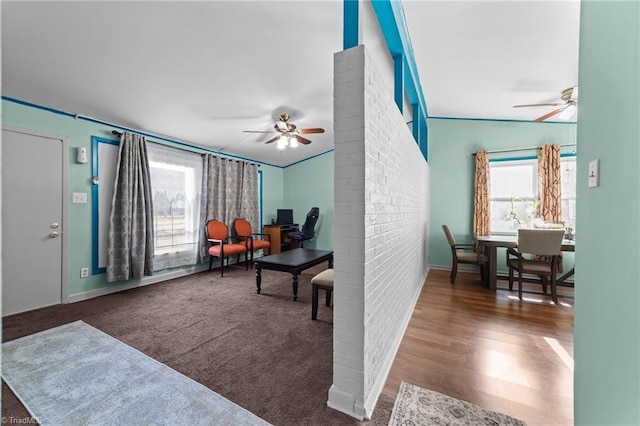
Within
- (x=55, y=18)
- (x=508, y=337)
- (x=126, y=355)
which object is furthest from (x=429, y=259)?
(x=55, y=18)

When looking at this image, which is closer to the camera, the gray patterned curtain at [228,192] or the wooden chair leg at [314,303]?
the wooden chair leg at [314,303]

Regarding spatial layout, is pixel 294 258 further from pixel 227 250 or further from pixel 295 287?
pixel 227 250

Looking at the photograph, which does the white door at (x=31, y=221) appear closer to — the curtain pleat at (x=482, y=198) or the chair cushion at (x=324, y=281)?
the chair cushion at (x=324, y=281)

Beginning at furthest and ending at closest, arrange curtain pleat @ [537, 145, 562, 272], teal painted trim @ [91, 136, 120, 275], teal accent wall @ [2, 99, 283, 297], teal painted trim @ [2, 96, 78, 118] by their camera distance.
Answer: curtain pleat @ [537, 145, 562, 272] → teal painted trim @ [91, 136, 120, 275] → teal accent wall @ [2, 99, 283, 297] → teal painted trim @ [2, 96, 78, 118]

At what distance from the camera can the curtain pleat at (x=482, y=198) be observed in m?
4.64

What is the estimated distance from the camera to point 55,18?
2086 mm

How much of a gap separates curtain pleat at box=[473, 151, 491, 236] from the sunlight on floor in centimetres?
236

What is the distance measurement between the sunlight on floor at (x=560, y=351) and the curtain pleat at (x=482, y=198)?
2.36 meters

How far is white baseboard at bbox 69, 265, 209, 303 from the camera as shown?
11.2 feet

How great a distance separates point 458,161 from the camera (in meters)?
4.93

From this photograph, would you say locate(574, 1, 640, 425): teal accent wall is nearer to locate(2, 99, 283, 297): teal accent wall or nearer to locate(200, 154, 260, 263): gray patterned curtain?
locate(2, 99, 283, 297): teal accent wall

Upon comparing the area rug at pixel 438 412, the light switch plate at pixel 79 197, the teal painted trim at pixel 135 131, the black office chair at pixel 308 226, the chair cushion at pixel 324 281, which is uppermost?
the teal painted trim at pixel 135 131

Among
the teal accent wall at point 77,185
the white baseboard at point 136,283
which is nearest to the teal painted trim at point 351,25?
the teal accent wall at point 77,185

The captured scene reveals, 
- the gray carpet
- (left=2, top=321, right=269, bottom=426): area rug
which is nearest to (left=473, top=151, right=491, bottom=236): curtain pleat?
the gray carpet
